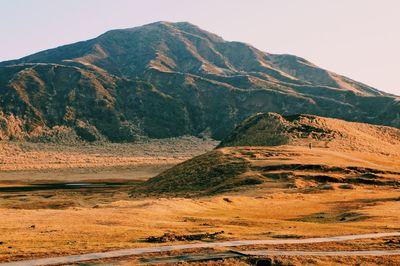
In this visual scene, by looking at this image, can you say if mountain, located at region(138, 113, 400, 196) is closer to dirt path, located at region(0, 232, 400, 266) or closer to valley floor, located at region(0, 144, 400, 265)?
valley floor, located at region(0, 144, 400, 265)

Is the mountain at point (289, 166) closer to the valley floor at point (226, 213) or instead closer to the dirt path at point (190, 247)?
the valley floor at point (226, 213)

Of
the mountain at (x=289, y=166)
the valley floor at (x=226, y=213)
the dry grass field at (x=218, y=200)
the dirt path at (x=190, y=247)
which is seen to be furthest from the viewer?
the mountain at (x=289, y=166)

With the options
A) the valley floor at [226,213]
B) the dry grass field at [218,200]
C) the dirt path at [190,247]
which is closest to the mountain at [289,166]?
the dry grass field at [218,200]

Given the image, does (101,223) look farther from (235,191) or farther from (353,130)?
(353,130)

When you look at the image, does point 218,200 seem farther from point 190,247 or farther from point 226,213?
point 190,247

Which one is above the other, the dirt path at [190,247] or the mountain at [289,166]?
the dirt path at [190,247]

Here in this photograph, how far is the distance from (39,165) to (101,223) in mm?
128033

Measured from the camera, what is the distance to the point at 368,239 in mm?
33438

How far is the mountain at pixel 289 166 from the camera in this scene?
8896 cm

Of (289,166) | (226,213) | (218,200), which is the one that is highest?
(226,213)

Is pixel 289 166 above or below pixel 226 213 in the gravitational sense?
below

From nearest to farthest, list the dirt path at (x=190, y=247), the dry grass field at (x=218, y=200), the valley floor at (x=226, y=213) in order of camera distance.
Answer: the dirt path at (x=190, y=247) < the valley floor at (x=226, y=213) < the dry grass field at (x=218, y=200)

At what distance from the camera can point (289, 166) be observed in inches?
3792

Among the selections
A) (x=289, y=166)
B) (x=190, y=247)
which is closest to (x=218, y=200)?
(x=289, y=166)
